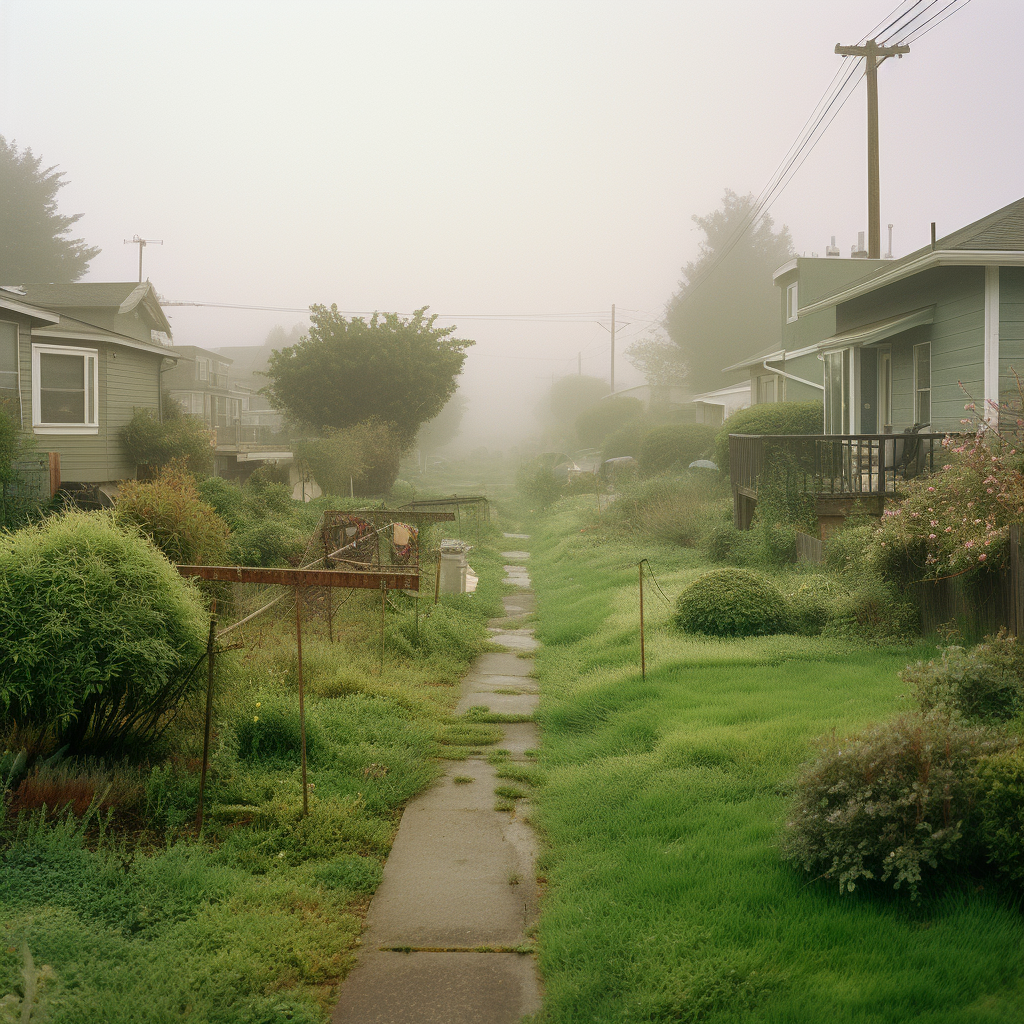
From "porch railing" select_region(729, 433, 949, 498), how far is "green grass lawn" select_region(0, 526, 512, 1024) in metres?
6.96

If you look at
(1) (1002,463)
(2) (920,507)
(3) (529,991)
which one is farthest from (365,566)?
(3) (529,991)

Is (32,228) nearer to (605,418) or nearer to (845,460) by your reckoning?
(605,418)

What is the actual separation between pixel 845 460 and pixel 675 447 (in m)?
18.7

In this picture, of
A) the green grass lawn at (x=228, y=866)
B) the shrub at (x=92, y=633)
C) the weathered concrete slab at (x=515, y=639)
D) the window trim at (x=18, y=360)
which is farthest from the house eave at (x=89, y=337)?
the shrub at (x=92, y=633)

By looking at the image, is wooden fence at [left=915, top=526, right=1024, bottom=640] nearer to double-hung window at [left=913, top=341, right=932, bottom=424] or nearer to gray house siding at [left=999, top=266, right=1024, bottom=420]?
gray house siding at [left=999, top=266, right=1024, bottom=420]

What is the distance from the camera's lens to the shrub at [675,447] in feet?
102

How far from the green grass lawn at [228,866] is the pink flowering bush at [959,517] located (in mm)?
4472

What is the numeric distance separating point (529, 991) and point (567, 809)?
6.34 feet

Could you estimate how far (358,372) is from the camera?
1230 inches

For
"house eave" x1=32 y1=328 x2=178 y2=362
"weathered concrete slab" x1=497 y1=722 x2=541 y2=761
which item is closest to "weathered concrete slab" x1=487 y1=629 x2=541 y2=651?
"weathered concrete slab" x1=497 y1=722 x2=541 y2=761

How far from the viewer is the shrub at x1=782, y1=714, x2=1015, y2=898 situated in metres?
3.87

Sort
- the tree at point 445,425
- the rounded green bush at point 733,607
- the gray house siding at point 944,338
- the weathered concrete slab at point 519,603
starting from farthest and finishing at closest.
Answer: the tree at point 445,425
the weathered concrete slab at point 519,603
the gray house siding at point 944,338
the rounded green bush at point 733,607

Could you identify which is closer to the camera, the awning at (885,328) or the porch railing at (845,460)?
the porch railing at (845,460)

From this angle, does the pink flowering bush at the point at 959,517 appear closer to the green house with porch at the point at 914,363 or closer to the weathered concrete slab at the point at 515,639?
the green house with porch at the point at 914,363
